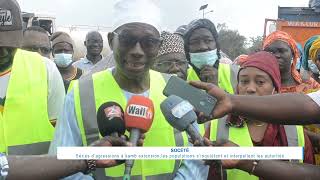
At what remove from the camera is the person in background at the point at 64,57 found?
6.76 m

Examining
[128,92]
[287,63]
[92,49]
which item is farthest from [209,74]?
[92,49]

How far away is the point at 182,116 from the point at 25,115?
45.7 inches

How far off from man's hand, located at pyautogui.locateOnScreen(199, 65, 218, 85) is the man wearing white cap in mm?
1611

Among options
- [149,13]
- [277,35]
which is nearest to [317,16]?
[277,35]

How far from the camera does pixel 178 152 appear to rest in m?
2.14

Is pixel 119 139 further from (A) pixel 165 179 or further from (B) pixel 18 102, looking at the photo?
(B) pixel 18 102

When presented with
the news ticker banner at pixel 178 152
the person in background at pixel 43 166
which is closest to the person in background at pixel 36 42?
the person in background at pixel 43 166

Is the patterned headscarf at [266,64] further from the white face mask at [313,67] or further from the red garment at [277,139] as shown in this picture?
the white face mask at [313,67]

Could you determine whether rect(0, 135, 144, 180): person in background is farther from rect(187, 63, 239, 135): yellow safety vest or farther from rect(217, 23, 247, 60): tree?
rect(217, 23, 247, 60): tree

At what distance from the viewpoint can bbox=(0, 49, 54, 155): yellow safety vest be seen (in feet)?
9.92

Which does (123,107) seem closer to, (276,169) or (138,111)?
(138,111)

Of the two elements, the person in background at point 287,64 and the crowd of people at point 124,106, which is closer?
the crowd of people at point 124,106

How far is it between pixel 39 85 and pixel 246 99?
1.24 metres

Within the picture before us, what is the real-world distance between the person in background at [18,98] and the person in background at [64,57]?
11.1 feet
